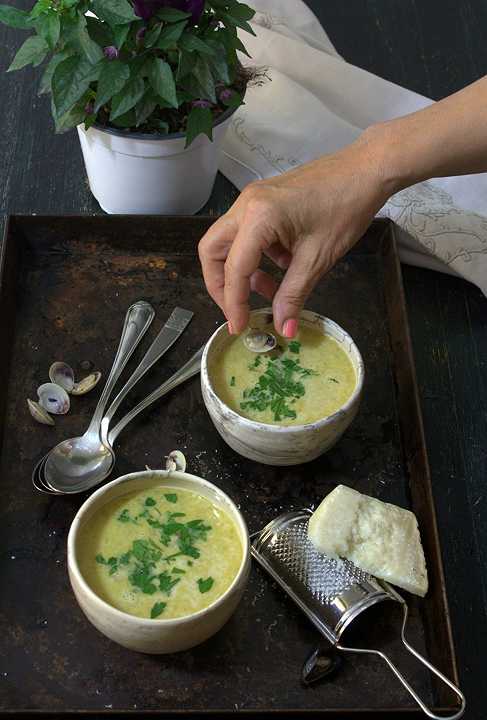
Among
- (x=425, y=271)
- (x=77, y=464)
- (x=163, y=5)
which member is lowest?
(x=77, y=464)

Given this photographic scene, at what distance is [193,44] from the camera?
1504mm

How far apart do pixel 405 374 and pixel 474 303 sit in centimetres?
38

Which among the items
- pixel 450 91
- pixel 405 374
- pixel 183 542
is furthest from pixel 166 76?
pixel 450 91

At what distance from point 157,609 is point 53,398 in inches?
18.2

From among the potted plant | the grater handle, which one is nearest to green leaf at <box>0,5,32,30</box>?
the potted plant

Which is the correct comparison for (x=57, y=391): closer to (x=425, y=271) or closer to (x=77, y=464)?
(x=77, y=464)

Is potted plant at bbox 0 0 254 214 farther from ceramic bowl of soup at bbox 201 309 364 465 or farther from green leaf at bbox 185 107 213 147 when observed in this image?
ceramic bowl of soup at bbox 201 309 364 465

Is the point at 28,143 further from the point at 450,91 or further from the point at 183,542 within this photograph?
the point at 183,542

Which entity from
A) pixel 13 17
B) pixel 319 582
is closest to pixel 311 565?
pixel 319 582

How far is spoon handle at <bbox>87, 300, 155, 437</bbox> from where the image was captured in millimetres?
1496

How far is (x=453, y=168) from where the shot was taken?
146 centimetres

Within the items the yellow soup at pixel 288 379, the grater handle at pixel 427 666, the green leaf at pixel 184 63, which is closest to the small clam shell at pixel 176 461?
the yellow soup at pixel 288 379

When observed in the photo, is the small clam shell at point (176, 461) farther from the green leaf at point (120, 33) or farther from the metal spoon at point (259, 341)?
the green leaf at point (120, 33)

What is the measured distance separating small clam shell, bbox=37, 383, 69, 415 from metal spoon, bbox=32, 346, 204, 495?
0.25 feet
